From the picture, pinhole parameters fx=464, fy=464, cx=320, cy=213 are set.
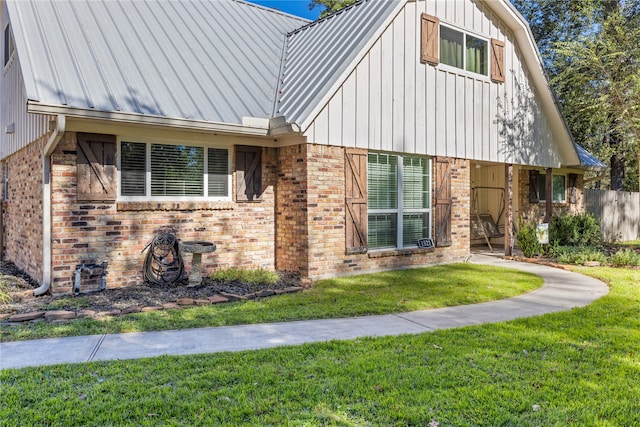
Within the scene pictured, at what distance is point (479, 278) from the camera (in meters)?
8.55

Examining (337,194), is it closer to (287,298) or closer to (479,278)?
(287,298)

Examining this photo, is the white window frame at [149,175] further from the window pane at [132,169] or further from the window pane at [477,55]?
the window pane at [477,55]

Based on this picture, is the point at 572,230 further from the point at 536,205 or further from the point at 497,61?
the point at 497,61

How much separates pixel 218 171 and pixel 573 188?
1228 cm

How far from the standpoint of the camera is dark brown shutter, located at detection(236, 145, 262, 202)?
8281mm

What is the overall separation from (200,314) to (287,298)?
1396 mm

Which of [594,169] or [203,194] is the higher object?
[594,169]

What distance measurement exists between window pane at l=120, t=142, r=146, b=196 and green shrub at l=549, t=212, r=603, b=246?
10372mm

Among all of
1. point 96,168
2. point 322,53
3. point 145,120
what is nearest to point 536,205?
point 322,53

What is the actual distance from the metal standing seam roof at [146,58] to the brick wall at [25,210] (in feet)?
4.01

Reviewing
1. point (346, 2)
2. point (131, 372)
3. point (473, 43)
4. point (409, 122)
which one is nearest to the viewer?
point (131, 372)

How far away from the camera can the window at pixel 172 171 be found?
24.0ft

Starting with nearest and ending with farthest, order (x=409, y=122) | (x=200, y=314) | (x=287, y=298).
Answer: (x=200, y=314)
(x=287, y=298)
(x=409, y=122)

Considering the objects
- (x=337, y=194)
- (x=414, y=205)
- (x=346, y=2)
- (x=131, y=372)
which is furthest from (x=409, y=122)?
(x=346, y=2)
